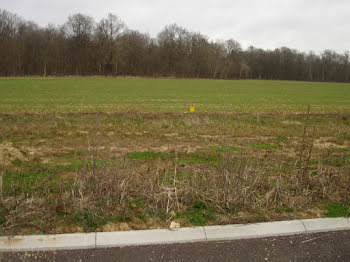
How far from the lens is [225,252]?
3.20m

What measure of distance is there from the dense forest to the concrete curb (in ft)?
252

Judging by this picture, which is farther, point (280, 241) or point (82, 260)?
point (280, 241)

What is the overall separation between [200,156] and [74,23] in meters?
95.2

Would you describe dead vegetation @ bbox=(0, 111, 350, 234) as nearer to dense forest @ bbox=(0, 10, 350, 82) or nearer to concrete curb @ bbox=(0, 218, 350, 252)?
concrete curb @ bbox=(0, 218, 350, 252)

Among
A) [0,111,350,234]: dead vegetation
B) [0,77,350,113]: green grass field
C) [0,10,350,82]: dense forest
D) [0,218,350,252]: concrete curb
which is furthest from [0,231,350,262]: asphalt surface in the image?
[0,10,350,82]: dense forest

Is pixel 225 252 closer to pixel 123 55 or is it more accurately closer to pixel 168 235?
pixel 168 235

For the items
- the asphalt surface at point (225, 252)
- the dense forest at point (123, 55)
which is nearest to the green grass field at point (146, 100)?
the asphalt surface at point (225, 252)

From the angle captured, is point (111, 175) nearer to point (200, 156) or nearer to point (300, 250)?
point (300, 250)

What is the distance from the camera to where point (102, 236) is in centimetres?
334

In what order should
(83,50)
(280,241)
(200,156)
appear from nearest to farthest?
(280,241), (200,156), (83,50)

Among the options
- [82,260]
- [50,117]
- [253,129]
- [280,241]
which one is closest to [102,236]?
[82,260]

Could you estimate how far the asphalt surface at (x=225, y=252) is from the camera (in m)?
3.01

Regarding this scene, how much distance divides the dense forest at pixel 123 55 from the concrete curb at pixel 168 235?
76.7m

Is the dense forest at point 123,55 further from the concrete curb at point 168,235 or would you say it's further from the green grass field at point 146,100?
the concrete curb at point 168,235
